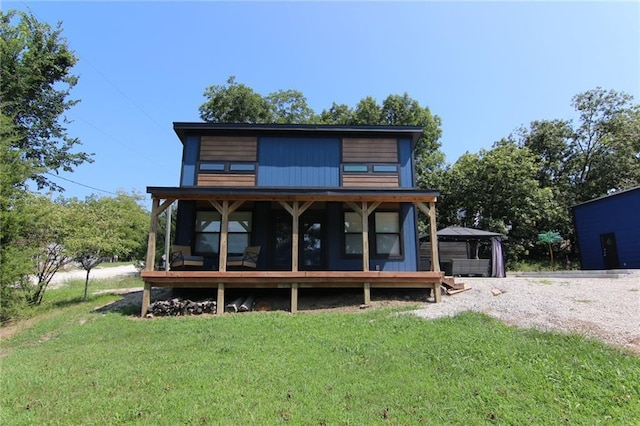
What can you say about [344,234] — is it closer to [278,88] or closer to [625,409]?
[625,409]

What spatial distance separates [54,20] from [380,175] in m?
17.9

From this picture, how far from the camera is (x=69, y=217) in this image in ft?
32.7

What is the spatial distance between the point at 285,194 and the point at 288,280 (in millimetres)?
2048

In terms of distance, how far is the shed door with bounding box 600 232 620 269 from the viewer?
52.0ft

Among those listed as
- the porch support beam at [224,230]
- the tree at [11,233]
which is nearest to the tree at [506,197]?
the porch support beam at [224,230]

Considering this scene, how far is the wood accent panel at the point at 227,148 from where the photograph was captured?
33.0 feet

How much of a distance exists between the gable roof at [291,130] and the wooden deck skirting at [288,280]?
4262 mm

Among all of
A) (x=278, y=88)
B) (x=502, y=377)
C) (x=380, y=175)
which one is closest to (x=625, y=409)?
(x=502, y=377)

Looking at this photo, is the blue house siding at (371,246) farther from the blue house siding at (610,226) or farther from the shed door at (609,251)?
the shed door at (609,251)

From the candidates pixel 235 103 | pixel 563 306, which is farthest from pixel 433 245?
pixel 235 103

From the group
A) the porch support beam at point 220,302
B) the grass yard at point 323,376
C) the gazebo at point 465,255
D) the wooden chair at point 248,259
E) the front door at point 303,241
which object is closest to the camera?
the grass yard at point 323,376

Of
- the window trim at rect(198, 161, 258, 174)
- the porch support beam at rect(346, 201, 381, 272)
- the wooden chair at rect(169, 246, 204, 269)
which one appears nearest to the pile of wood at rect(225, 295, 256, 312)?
the wooden chair at rect(169, 246, 204, 269)

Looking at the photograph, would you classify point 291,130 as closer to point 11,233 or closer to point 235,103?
point 11,233

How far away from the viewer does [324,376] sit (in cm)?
407
